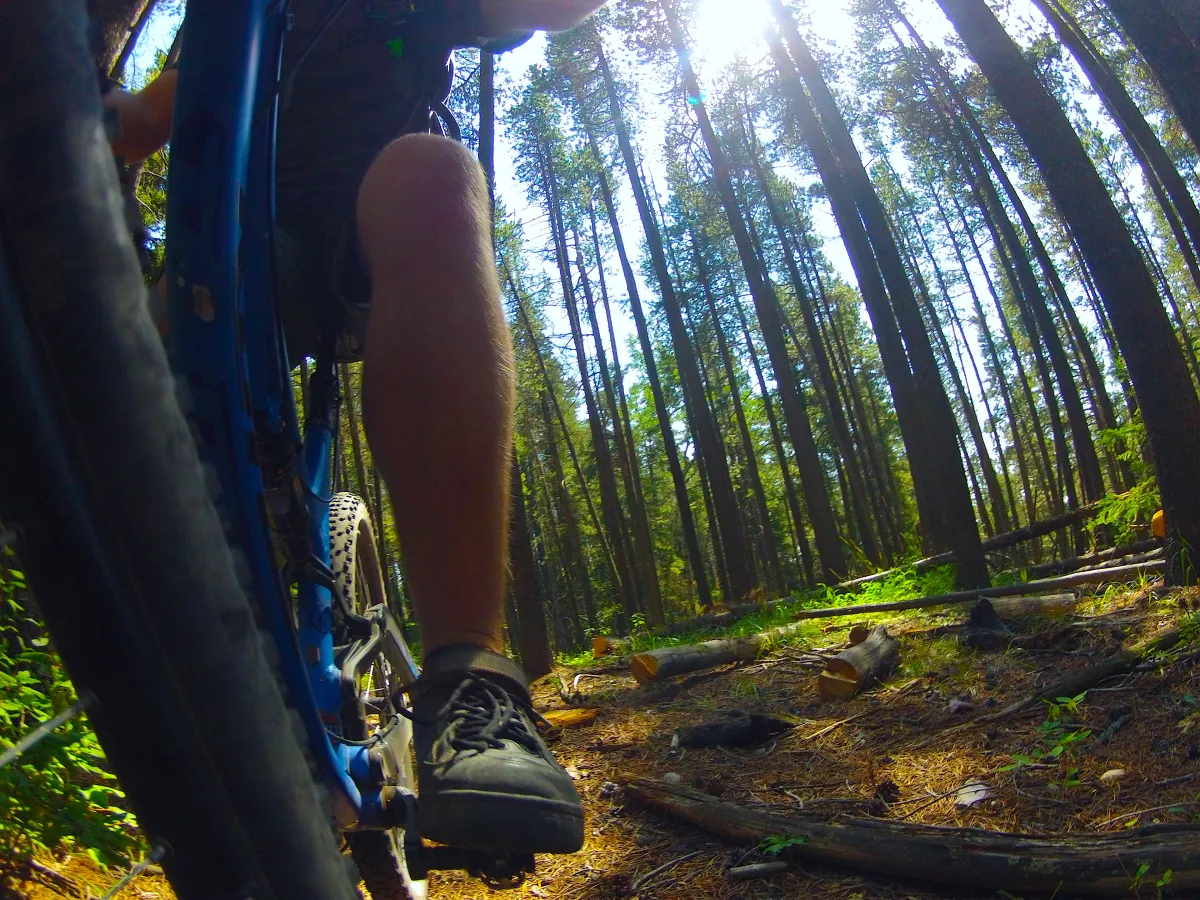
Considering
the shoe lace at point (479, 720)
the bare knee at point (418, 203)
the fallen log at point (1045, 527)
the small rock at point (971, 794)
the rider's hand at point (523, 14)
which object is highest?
the rider's hand at point (523, 14)

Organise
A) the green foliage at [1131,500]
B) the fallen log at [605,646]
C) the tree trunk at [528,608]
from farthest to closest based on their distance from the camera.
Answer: the fallen log at [605,646]
the tree trunk at [528,608]
the green foliage at [1131,500]

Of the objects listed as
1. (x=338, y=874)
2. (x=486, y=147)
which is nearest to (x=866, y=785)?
(x=338, y=874)

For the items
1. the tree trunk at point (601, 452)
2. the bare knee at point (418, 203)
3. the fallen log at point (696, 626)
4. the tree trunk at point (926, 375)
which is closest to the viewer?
the bare knee at point (418, 203)

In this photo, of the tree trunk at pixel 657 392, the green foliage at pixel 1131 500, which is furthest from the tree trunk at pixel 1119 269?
the tree trunk at pixel 657 392

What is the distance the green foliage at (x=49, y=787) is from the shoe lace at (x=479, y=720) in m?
0.63

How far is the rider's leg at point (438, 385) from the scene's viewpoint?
1.10 metres

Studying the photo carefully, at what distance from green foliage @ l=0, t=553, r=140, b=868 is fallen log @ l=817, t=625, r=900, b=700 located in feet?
9.75

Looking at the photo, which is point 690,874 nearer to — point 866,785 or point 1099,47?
point 866,785

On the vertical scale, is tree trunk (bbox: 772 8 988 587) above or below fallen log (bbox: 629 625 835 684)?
above

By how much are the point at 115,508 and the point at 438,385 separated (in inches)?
25.3

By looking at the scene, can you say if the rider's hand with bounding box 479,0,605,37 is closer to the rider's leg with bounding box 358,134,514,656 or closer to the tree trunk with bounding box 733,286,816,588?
Result: the rider's leg with bounding box 358,134,514,656

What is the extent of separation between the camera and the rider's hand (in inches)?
52.9

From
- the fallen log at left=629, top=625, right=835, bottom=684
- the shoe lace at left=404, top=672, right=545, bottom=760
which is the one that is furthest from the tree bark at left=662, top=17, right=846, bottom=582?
the shoe lace at left=404, top=672, right=545, bottom=760

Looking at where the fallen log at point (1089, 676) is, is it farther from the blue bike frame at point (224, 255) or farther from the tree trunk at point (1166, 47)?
the tree trunk at point (1166, 47)
